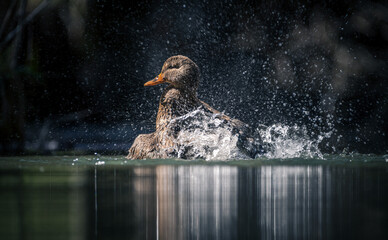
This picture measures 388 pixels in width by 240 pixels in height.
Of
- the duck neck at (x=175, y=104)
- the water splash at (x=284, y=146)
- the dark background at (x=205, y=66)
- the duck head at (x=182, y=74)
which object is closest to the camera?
the water splash at (x=284, y=146)

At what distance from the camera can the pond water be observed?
1.17 meters

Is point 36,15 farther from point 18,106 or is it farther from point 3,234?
point 3,234

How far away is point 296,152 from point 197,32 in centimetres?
229

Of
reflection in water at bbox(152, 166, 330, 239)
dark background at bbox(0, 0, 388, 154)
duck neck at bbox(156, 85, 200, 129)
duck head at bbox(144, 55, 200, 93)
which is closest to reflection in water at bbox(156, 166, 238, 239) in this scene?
reflection in water at bbox(152, 166, 330, 239)

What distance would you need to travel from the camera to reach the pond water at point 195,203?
117 centimetres

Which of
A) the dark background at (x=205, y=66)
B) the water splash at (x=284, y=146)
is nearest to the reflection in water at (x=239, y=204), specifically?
the water splash at (x=284, y=146)

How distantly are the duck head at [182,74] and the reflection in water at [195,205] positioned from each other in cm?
158

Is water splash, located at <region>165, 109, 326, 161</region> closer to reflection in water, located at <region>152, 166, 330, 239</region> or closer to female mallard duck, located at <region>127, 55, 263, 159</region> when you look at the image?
female mallard duck, located at <region>127, 55, 263, 159</region>

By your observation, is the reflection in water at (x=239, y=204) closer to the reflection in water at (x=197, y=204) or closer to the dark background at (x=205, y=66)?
the reflection in water at (x=197, y=204)

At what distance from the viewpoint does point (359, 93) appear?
533 cm

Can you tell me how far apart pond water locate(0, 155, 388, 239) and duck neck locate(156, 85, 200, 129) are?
45.9 inches

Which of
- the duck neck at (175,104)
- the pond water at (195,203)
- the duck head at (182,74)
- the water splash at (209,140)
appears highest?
the duck head at (182,74)

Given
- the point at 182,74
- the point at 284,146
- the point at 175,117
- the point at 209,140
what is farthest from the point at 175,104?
the point at 284,146

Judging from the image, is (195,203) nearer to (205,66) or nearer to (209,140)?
(209,140)
